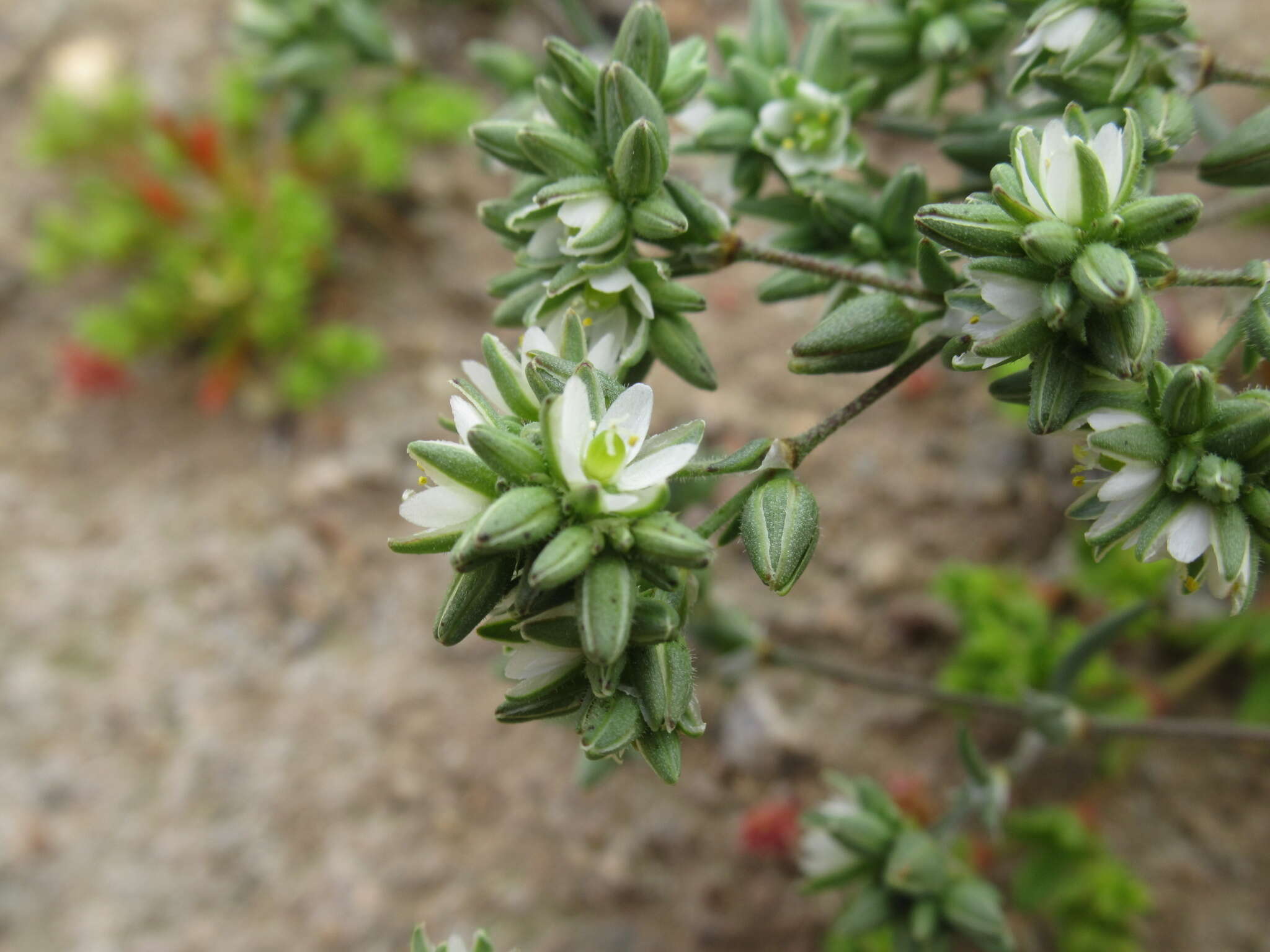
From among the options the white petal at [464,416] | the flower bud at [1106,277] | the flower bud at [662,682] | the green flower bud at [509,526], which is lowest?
the flower bud at [662,682]

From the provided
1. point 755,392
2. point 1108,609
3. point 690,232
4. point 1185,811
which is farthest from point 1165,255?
point 755,392

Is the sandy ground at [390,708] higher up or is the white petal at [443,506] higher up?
the white petal at [443,506]

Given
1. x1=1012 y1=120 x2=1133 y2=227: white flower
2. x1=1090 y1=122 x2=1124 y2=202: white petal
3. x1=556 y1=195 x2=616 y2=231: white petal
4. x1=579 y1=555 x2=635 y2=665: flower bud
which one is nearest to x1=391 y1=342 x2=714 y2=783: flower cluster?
x1=579 y1=555 x2=635 y2=665: flower bud

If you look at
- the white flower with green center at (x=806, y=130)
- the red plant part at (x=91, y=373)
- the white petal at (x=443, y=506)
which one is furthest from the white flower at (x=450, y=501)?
the red plant part at (x=91, y=373)

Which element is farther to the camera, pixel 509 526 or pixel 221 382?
pixel 221 382

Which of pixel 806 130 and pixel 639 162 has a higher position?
pixel 639 162

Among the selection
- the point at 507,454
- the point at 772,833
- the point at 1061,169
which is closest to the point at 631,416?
the point at 507,454

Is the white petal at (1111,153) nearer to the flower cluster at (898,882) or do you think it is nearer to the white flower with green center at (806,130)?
the white flower with green center at (806,130)

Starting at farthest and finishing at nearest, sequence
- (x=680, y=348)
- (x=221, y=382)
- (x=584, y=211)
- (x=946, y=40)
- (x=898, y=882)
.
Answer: (x=221, y=382) < (x=898, y=882) < (x=946, y=40) < (x=680, y=348) < (x=584, y=211)

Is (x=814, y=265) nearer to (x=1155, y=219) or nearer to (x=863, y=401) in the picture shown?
(x=863, y=401)
